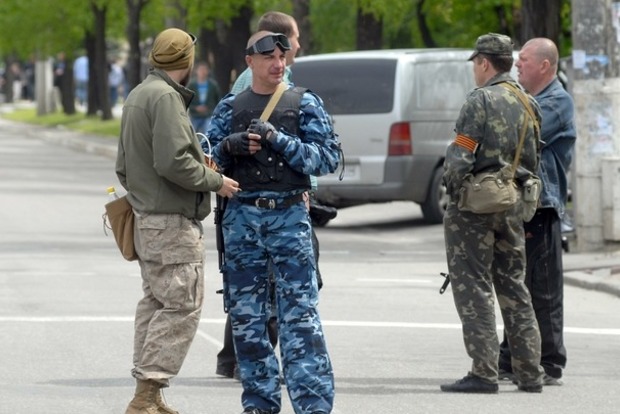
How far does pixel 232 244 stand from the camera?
7.62m

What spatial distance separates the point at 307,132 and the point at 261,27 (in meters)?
0.98

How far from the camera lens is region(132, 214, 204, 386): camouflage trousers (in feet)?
25.1

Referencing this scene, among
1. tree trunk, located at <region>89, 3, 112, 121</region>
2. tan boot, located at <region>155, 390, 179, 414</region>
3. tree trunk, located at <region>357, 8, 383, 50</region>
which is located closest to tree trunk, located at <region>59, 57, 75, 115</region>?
tree trunk, located at <region>89, 3, 112, 121</region>

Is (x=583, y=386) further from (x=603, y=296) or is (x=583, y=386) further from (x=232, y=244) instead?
(x=603, y=296)

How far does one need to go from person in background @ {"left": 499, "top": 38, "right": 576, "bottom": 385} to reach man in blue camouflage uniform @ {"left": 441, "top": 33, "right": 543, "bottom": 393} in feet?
1.21

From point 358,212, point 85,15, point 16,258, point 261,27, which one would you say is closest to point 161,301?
point 261,27

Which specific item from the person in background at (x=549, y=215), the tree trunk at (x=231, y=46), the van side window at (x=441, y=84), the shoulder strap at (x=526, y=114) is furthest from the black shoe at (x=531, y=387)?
the tree trunk at (x=231, y=46)

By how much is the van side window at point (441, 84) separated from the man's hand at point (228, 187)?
11557mm

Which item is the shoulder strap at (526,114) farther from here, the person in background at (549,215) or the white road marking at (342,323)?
the white road marking at (342,323)

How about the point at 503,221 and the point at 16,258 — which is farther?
the point at 16,258

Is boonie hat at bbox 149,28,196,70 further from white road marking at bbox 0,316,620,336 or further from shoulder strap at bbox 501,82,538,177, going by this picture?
white road marking at bbox 0,316,620,336

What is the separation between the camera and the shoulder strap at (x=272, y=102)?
757 cm

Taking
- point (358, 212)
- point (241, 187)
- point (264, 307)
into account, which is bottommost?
point (358, 212)

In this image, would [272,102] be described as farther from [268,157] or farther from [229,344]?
[229,344]
